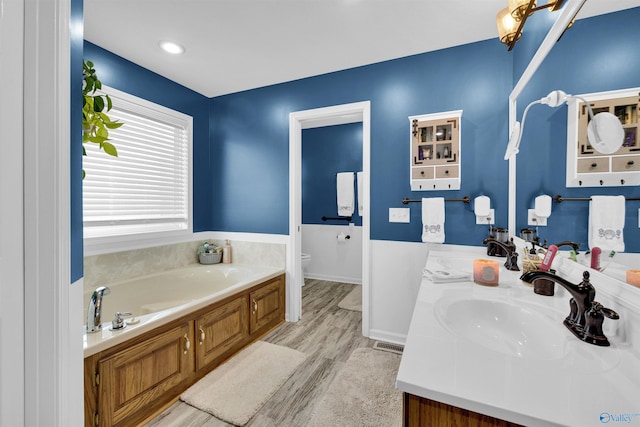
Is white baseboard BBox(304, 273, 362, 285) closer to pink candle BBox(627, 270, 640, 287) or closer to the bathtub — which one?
the bathtub

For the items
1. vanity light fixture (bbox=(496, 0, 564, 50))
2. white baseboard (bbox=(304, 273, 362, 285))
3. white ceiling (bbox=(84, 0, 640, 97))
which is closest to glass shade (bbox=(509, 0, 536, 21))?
vanity light fixture (bbox=(496, 0, 564, 50))

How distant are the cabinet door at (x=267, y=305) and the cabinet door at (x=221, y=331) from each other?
94 mm

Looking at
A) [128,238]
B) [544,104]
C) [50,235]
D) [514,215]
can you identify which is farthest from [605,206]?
[128,238]

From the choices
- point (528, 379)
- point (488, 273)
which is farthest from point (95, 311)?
point (488, 273)

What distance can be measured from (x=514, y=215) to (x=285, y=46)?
2.20 m

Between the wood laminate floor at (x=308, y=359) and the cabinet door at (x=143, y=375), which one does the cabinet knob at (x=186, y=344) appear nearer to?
the cabinet door at (x=143, y=375)

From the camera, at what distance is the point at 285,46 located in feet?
7.13

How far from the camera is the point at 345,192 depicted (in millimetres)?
4074

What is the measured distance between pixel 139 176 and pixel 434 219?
106 inches

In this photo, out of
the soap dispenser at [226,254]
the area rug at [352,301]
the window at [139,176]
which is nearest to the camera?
the window at [139,176]

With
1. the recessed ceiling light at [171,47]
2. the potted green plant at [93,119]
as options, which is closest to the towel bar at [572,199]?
the potted green plant at [93,119]

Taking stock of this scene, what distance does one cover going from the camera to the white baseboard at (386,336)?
7.82ft

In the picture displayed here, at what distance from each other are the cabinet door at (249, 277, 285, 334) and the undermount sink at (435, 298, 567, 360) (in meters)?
1.78

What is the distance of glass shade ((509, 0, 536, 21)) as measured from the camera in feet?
3.81
